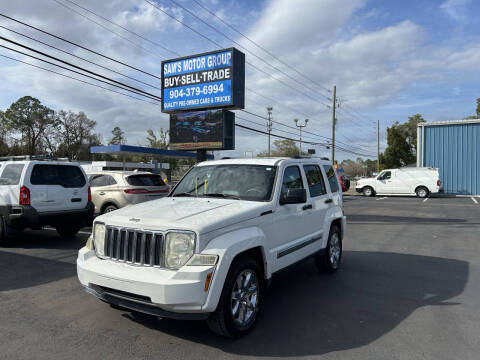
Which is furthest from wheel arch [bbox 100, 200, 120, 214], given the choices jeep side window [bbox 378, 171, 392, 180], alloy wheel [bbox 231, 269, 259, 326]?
jeep side window [bbox 378, 171, 392, 180]

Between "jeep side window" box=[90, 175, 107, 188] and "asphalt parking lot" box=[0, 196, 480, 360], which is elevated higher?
"jeep side window" box=[90, 175, 107, 188]

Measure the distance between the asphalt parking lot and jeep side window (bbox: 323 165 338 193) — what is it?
1.44 m

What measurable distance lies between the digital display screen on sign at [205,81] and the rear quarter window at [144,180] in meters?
4.39

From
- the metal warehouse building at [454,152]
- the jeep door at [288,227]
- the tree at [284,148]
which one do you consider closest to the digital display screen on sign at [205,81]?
the jeep door at [288,227]

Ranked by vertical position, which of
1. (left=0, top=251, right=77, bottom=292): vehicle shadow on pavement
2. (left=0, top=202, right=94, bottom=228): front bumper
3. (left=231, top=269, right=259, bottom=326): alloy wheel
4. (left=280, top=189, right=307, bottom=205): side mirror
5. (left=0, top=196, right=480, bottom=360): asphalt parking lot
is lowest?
(left=0, top=196, right=480, bottom=360): asphalt parking lot

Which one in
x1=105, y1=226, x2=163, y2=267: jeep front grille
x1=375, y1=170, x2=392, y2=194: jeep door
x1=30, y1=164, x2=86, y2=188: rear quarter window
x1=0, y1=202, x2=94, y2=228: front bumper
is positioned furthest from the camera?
x1=375, y1=170, x2=392, y2=194: jeep door

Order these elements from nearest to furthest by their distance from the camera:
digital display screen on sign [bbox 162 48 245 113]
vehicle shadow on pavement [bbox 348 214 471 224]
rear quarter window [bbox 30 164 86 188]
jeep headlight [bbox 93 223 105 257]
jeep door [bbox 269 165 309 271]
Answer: jeep headlight [bbox 93 223 105 257]
jeep door [bbox 269 165 309 271]
rear quarter window [bbox 30 164 86 188]
vehicle shadow on pavement [bbox 348 214 471 224]
digital display screen on sign [bbox 162 48 245 113]

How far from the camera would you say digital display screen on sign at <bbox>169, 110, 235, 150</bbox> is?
46.6 feet

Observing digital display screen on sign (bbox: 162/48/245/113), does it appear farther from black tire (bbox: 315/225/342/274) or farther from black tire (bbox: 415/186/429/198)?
black tire (bbox: 415/186/429/198)

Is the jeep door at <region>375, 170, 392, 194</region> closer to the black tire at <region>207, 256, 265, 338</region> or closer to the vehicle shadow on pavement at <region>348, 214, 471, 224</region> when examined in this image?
the vehicle shadow on pavement at <region>348, 214, 471, 224</region>

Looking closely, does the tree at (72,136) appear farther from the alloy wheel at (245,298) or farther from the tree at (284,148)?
the alloy wheel at (245,298)

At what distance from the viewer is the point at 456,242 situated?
353 inches

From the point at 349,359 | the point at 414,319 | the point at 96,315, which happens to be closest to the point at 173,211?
the point at 96,315

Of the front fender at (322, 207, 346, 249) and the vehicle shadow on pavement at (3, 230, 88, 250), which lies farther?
the vehicle shadow on pavement at (3, 230, 88, 250)
